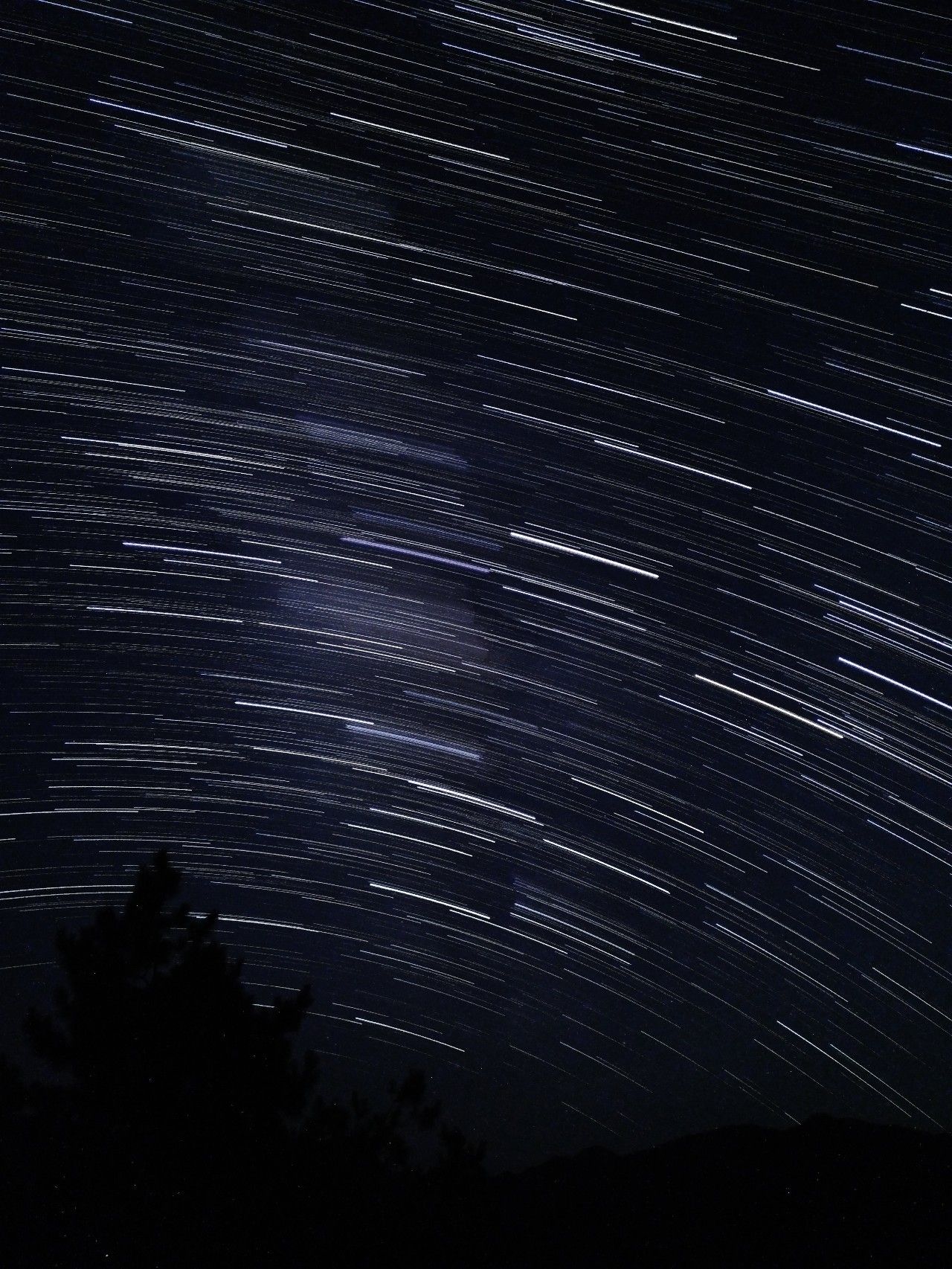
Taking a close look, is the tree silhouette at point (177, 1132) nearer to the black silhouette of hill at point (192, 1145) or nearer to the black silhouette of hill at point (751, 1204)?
the black silhouette of hill at point (192, 1145)

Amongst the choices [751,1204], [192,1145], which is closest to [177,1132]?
[192,1145]

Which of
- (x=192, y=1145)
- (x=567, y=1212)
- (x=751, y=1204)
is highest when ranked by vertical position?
(x=751, y=1204)

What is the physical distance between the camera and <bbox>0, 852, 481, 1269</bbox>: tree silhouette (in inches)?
307

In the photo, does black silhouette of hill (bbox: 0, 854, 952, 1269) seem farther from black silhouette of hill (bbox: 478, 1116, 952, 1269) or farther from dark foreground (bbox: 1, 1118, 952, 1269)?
black silhouette of hill (bbox: 478, 1116, 952, 1269)

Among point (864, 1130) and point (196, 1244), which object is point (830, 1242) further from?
point (196, 1244)

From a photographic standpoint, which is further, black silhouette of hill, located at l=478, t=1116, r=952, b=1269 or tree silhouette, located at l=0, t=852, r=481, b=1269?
black silhouette of hill, located at l=478, t=1116, r=952, b=1269

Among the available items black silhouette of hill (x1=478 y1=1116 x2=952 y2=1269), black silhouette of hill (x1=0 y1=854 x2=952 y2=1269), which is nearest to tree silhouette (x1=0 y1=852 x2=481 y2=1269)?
black silhouette of hill (x1=0 y1=854 x2=952 y2=1269)

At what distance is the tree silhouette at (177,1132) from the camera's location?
7809mm

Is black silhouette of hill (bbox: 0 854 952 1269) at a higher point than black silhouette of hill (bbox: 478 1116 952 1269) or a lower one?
lower

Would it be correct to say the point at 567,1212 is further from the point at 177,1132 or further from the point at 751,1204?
the point at 177,1132

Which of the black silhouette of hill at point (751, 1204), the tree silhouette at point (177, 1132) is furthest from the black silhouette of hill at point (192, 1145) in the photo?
the black silhouette of hill at point (751, 1204)

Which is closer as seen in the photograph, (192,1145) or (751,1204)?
(192,1145)

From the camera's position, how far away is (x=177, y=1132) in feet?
26.5

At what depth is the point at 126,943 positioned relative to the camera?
8797 millimetres
